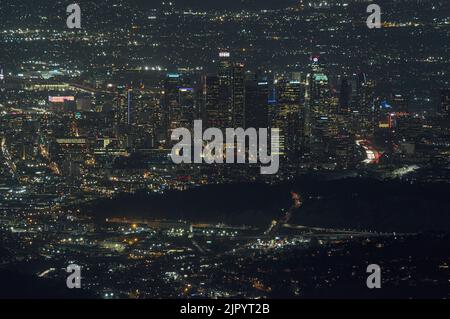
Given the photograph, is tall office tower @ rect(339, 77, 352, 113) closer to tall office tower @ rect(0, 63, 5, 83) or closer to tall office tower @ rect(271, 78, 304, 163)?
tall office tower @ rect(271, 78, 304, 163)

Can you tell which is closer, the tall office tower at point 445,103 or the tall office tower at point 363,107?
the tall office tower at point 445,103

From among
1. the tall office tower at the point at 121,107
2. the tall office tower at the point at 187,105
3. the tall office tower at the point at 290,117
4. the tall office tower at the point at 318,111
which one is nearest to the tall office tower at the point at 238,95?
the tall office tower at the point at 290,117

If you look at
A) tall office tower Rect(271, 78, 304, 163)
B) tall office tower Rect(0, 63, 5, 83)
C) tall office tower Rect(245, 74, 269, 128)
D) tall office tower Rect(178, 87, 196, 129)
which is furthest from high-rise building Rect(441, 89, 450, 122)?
tall office tower Rect(0, 63, 5, 83)

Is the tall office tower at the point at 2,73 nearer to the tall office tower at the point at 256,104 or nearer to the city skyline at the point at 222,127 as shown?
the city skyline at the point at 222,127

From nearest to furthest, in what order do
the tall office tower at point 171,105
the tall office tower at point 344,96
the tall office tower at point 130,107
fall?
the tall office tower at point 171,105 < the tall office tower at point 130,107 < the tall office tower at point 344,96

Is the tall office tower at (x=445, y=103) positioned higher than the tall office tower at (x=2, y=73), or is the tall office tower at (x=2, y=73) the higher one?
the tall office tower at (x=2, y=73)
